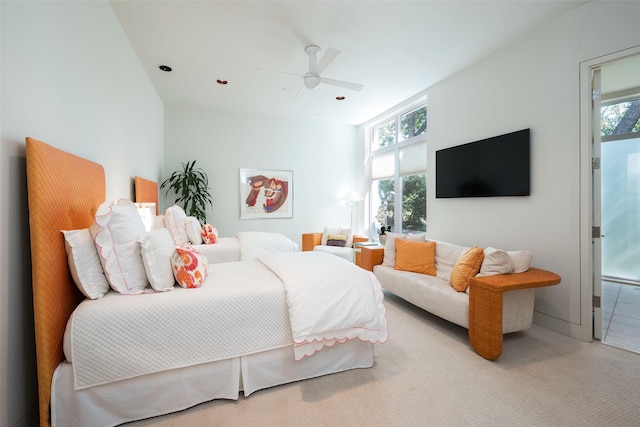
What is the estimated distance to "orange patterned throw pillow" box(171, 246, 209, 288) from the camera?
1.72m

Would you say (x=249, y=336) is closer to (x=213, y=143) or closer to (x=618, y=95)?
(x=213, y=143)

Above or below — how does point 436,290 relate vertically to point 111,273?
below

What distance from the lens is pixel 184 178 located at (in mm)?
4836

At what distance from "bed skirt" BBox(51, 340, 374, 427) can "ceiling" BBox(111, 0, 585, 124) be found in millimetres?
2612

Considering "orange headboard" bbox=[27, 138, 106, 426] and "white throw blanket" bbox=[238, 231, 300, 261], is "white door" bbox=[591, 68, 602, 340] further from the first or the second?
"orange headboard" bbox=[27, 138, 106, 426]

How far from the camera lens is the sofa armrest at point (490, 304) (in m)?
2.06

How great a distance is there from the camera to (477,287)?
2.20 m

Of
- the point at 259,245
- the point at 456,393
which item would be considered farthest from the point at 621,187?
the point at 259,245

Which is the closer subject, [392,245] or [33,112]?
[33,112]

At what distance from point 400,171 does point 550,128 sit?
8.40ft

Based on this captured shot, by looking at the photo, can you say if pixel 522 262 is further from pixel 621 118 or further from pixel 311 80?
pixel 621 118

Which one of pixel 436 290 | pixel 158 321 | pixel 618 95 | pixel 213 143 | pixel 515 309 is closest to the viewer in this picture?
pixel 158 321

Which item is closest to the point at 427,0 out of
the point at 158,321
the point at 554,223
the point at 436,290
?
the point at 554,223

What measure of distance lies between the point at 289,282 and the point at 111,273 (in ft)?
3.30
